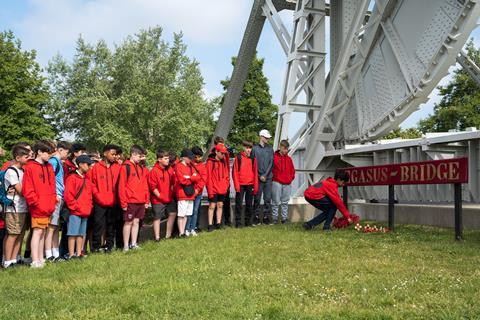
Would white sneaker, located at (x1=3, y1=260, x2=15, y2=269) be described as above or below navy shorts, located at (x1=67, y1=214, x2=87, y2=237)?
below

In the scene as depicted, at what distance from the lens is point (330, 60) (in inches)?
635

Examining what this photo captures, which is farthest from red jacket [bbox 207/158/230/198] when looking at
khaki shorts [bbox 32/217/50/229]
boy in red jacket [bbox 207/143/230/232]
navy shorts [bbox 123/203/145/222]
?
khaki shorts [bbox 32/217/50/229]

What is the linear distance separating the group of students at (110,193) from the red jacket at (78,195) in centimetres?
2

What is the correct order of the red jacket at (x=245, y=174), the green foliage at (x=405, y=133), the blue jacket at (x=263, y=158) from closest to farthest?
1. the red jacket at (x=245, y=174)
2. the blue jacket at (x=263, y=158)
3. the green foliage at (x=405, y=133)

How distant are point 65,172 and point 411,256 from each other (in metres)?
5.85

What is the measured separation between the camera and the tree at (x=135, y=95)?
38.8 meters

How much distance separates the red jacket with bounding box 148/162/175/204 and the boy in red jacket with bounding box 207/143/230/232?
3.89 feet

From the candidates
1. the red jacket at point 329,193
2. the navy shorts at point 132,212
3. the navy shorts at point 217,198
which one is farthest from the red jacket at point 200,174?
the red jacket at point 329,193

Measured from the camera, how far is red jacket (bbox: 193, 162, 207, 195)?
35.5ft

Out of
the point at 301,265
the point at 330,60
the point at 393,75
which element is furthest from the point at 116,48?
the point at 301,265

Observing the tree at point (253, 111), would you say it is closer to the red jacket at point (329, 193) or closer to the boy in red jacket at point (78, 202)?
the red jacket at point (329, 193)

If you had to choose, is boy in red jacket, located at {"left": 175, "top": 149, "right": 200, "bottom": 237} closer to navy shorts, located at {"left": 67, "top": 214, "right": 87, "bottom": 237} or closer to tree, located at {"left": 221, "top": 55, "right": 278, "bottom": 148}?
navy shorts, located at {"left": 67, "top": 214, "right": 87, "bottom": 237}

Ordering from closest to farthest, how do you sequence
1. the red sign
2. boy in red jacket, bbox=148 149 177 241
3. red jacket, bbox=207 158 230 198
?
the red sign → boy in red jacket, bbox=148 149 177 241 → red jacket, bbox=207 158 230 198

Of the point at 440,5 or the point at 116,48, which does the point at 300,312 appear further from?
the point at 116,48
